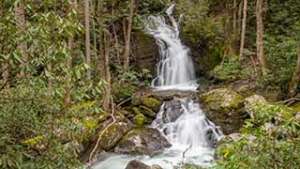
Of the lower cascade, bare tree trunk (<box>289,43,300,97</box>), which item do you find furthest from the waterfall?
bare tree trunk (<box>289,43,300,97</box>)

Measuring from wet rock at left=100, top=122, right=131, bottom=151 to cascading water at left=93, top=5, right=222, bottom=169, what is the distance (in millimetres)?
358

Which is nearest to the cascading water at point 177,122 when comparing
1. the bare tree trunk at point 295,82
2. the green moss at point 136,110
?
the green moss at point 136,110

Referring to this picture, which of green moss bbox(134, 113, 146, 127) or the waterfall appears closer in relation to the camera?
green moss bbox(134, 113, 146, 127)

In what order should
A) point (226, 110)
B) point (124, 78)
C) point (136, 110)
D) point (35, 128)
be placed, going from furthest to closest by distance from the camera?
point (124, 78) < point (136, 110) < point (226, 110) < point (35, 128)

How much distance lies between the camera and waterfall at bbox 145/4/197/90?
19.6 m

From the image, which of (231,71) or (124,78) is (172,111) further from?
(231,71)

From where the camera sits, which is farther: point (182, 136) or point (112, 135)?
point (182, 136)

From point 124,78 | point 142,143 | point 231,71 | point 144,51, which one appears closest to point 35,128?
point 142,143

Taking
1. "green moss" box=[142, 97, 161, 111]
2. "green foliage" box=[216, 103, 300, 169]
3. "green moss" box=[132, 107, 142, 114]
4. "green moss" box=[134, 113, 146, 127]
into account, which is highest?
"green foliage" box=[216, 103, 300, 169]

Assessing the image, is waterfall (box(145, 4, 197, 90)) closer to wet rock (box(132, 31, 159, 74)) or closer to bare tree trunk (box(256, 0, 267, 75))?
wet rock (box(132, 31, 159, 74))

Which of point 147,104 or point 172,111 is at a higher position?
point 147,104

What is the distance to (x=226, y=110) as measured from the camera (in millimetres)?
13805

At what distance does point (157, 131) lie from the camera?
13758 millimetres

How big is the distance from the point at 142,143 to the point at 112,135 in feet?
2.71
